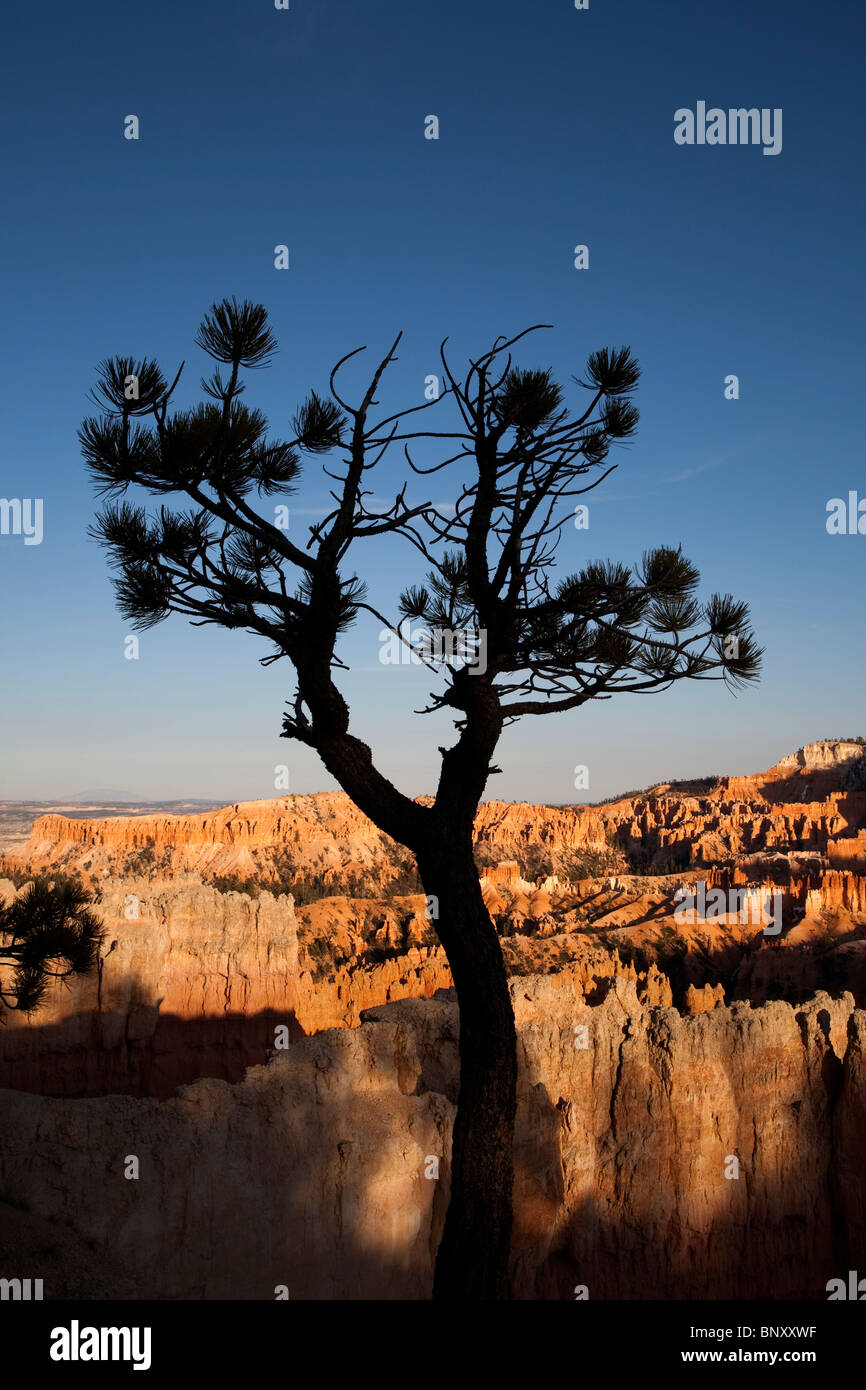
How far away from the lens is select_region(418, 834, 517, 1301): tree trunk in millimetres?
5250

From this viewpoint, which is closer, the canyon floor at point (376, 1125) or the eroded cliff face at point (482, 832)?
the canyon floor at point (376, 1125)

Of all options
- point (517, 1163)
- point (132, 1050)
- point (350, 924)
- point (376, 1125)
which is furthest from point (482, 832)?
point (376, 1125)

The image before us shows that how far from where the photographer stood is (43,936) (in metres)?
6.34

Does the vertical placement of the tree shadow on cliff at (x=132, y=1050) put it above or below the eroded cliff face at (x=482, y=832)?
below

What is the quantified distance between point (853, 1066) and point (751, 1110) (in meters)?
1.88

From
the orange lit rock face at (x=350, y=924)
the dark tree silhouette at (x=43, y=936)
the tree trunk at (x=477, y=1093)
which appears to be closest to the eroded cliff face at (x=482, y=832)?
the orange lit rock face at (x=350, y=924)

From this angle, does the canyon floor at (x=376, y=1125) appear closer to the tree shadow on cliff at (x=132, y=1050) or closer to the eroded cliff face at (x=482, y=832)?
the tree shadow on cliff at (x=132, y=1050)

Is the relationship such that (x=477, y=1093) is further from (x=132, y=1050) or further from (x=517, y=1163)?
(x=132, y=1050)

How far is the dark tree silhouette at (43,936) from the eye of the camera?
628 centimetres

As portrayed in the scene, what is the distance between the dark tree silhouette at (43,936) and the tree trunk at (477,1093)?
2.71m

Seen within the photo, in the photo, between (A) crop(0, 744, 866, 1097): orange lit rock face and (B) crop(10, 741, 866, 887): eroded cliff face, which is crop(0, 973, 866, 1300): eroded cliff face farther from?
(B) crop(10, 741, 866, 887): eroded cliff face

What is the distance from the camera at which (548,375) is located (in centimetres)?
620

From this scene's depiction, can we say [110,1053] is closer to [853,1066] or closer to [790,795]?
[853,1066]
